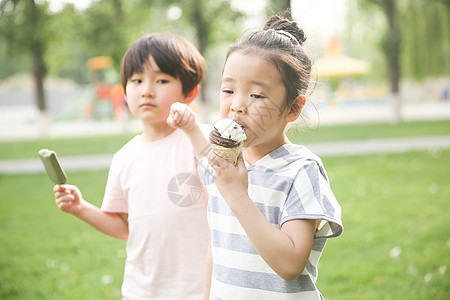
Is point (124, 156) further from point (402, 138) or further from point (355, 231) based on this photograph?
point (402, 138)

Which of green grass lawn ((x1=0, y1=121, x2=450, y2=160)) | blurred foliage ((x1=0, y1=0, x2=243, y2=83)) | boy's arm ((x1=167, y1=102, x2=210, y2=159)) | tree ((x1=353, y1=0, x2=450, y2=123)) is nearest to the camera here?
boy's arm ((x1=167, y1=102, x2=210, y2=159))

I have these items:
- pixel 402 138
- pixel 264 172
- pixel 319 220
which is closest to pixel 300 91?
pixel 264 172

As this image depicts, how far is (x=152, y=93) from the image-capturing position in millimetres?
1881

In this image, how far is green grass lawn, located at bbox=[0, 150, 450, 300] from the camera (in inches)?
136

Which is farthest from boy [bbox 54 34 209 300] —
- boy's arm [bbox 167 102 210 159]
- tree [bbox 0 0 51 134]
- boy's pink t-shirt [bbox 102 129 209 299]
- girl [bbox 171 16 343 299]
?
tree [bbox 0 0 51 134]

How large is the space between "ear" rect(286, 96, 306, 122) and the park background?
0.38 ft

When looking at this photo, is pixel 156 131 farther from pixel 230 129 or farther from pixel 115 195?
pixel 230 129

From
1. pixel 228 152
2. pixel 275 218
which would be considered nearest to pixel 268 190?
pixel 275 218

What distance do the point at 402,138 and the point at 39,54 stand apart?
1316cm

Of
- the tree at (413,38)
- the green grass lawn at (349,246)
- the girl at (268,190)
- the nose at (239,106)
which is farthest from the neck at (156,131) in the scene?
the tree at (413,38)

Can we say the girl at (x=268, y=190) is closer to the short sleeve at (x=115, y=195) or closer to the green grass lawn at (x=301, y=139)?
the short sleeve at (x=115, y=195)

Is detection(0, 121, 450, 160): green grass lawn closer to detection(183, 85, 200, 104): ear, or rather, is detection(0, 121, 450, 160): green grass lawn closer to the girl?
detection(183, 85, 200, 104): ear

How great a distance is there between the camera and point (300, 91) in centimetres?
142

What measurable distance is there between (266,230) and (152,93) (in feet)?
2.90
